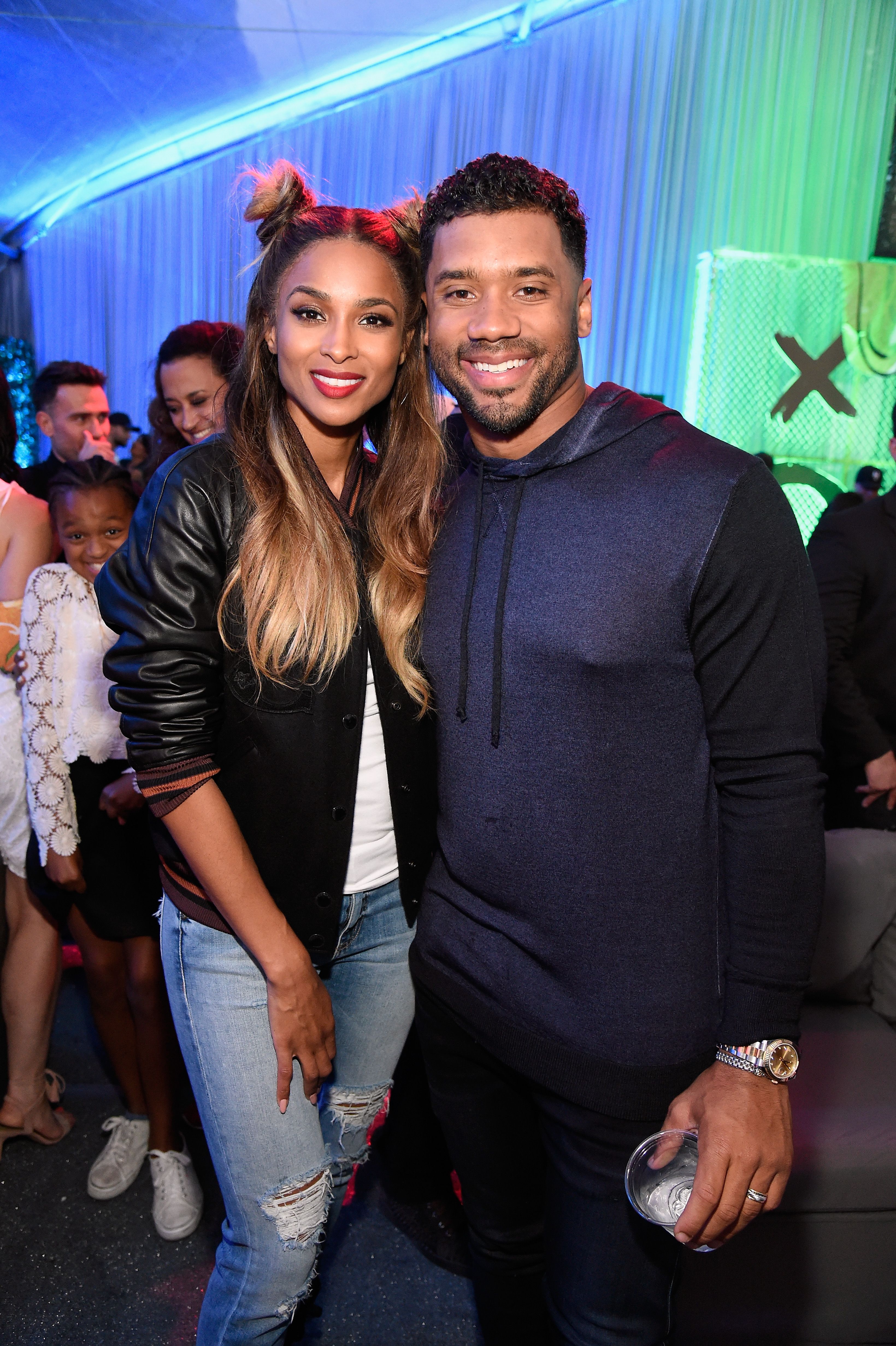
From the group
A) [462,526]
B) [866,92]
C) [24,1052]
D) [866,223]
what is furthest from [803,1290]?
[866,92]

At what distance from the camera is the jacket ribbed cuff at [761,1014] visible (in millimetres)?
1146

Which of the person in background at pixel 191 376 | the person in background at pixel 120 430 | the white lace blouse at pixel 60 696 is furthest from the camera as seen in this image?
the person in background at pixel 120 430

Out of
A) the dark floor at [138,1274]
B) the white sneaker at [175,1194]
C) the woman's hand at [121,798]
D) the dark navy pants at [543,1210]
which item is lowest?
the dark floor at [138,1274]

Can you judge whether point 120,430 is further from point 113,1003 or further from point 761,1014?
point 761,1014

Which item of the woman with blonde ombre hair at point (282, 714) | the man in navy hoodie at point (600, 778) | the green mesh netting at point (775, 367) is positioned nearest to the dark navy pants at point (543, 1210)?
the man in navy hoodie at point (600, 778)

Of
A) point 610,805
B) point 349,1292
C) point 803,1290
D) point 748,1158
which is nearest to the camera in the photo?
point 748,1158

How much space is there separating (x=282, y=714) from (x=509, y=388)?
57cm

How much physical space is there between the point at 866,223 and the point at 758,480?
7.44 meters

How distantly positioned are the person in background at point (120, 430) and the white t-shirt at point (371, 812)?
4.87m

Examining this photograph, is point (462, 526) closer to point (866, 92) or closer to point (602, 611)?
point (602, 611)

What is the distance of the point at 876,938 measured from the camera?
246 centimetres

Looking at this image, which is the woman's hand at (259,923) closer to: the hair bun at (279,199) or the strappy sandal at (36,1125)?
the hair bun at (279,199)

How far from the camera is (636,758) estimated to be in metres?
1.21

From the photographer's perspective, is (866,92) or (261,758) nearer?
(261,758)
